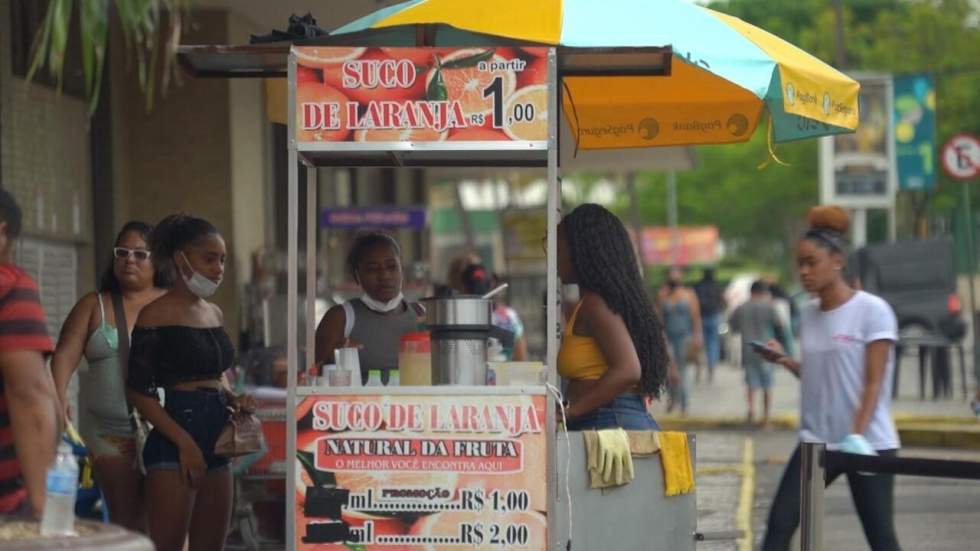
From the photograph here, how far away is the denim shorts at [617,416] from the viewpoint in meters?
6.84

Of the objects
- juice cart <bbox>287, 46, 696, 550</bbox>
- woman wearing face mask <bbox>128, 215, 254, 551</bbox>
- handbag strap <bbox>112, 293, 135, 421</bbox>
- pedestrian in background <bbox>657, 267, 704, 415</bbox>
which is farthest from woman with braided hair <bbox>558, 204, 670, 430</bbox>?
pedestrian in background <bbox>657, 267, 704, 415</bbox>

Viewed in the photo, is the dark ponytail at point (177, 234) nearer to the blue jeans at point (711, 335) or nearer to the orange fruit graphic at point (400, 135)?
the orange fruit graphic at point (400, 135)

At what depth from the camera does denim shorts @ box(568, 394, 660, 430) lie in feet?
22.4

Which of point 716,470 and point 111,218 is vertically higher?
point 111,218

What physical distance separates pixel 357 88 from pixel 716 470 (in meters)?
9.08

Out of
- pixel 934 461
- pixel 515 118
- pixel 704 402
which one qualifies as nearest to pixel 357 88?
pixel 515 118

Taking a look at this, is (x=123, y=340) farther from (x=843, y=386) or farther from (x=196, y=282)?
(x=843, y=386)

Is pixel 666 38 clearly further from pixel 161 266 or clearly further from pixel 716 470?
pixel 716 470

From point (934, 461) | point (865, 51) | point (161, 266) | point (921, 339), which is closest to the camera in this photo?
point (934, 461)

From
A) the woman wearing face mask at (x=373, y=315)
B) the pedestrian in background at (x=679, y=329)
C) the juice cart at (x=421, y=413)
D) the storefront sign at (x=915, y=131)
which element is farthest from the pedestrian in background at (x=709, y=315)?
the juice cart at (x=421, y=413)

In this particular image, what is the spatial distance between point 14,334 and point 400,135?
190 centimetres

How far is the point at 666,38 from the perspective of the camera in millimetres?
7035

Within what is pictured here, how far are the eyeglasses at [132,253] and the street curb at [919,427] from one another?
1139 cm

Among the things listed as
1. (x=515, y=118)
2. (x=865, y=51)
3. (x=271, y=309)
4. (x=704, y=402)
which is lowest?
(x=704, y=402)
